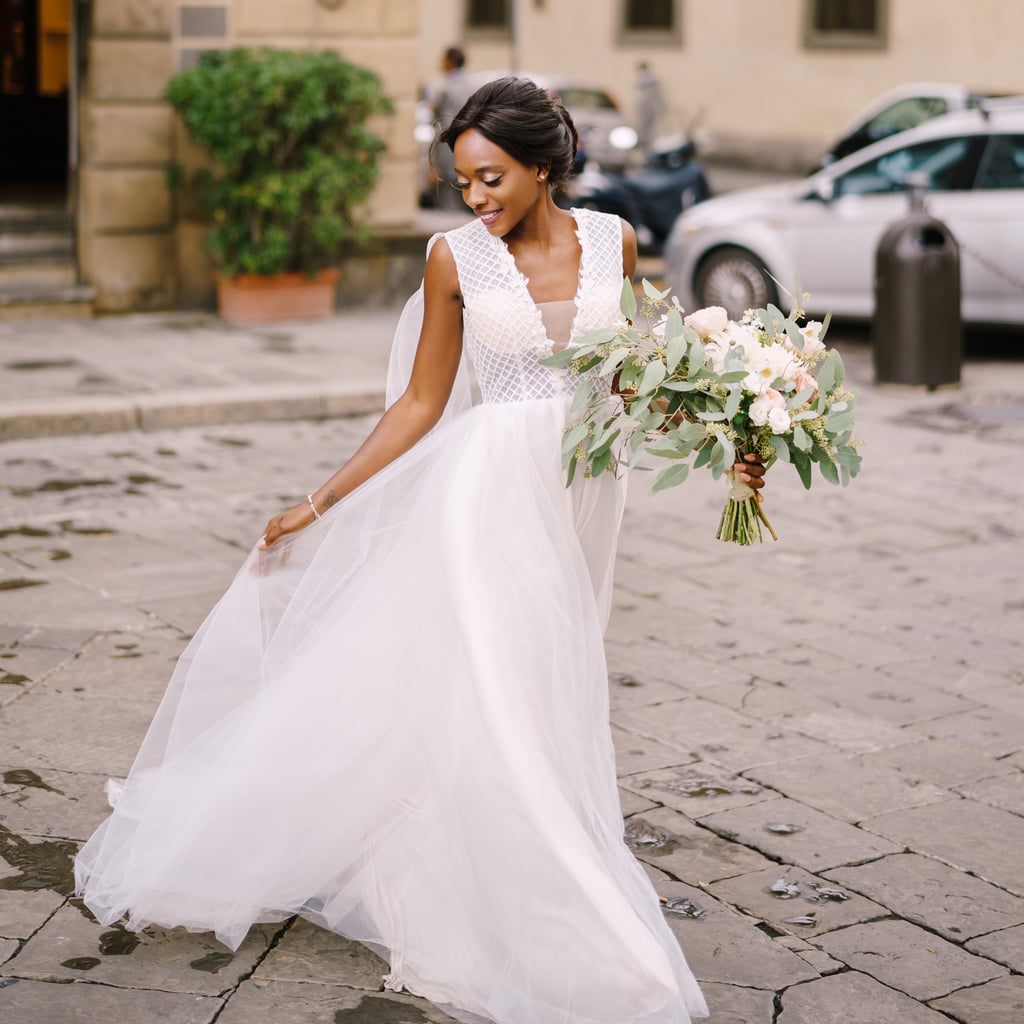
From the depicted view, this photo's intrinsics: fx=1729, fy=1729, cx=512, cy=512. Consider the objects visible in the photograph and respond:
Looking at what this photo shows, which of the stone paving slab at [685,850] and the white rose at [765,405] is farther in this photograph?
the stone paving slab at [685,850]

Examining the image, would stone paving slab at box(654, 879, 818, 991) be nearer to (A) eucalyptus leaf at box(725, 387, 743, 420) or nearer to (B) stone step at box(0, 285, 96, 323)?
(A) eucalyptus leaf at box(725, 387, 743, 420)

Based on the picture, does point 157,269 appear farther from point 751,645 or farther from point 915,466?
point 751,645

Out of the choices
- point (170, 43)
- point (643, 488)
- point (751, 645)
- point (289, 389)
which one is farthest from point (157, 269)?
point (751, 645)

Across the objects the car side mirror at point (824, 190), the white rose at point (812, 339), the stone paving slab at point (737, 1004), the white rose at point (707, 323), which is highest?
the car side mirror at point (824, 190)

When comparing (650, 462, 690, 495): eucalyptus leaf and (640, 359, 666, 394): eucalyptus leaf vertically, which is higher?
(640, 359, 666, 394): eucalyptus leaf

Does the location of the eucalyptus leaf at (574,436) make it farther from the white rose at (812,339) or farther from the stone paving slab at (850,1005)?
the stone paving slab at (850,1005)

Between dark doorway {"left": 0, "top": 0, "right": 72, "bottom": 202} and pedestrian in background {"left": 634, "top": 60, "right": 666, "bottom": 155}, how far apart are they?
38.9 feet

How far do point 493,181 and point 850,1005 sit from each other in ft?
5.91

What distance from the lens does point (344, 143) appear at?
1218cm

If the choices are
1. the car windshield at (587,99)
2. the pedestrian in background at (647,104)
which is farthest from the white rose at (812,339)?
the pedestrian in background at (647,104)

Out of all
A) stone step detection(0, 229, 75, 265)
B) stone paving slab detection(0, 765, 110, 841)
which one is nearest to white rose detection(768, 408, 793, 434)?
stone paving slab detection(0, 765, 110, 841)

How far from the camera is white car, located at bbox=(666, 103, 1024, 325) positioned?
1159 centimetres

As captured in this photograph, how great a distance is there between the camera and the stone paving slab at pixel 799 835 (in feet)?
13.8

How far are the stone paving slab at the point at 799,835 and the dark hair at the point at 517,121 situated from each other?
5.80 ft
